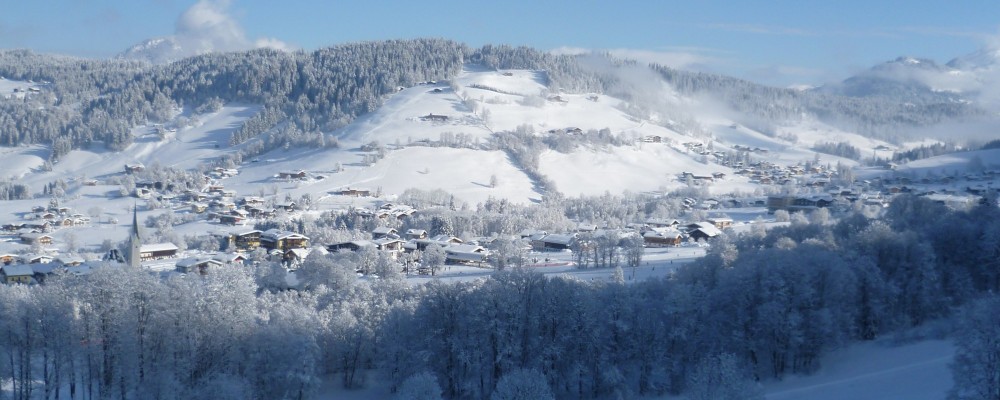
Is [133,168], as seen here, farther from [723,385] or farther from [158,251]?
[723,385]

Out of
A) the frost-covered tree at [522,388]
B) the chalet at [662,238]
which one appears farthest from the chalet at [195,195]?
the frost-covered tree at [522,388]

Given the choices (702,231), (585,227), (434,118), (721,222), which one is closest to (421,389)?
(702,231)

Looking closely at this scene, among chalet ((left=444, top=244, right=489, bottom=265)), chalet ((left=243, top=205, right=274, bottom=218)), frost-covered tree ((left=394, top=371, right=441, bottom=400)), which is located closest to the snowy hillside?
chalet ((left=243, top=205, right=274, bottom=218))

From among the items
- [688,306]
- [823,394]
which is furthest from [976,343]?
[688,306]

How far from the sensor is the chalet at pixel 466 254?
37281 millimetres

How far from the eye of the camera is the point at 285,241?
1585 inches

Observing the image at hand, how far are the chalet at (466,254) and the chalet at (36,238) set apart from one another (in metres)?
21.8

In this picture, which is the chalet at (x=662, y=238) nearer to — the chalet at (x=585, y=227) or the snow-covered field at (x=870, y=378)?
the chalet at (x=585, y=227)

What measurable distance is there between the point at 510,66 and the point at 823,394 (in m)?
90.7

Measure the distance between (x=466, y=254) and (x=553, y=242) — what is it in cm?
684

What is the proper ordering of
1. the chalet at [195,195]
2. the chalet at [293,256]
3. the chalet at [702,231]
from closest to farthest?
the chalet at [293,256] → the chalet at [702,231] → the chalet at [195,195]

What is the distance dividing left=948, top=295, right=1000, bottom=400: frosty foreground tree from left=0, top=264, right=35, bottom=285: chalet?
31086mm

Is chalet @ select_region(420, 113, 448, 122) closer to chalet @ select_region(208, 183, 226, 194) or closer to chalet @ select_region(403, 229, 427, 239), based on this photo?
chalet @ select_region(208, 183, 226, 194)

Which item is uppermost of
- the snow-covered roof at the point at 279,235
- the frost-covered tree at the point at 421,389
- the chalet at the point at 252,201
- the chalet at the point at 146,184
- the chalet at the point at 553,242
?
the chalet at the point at 146,184
